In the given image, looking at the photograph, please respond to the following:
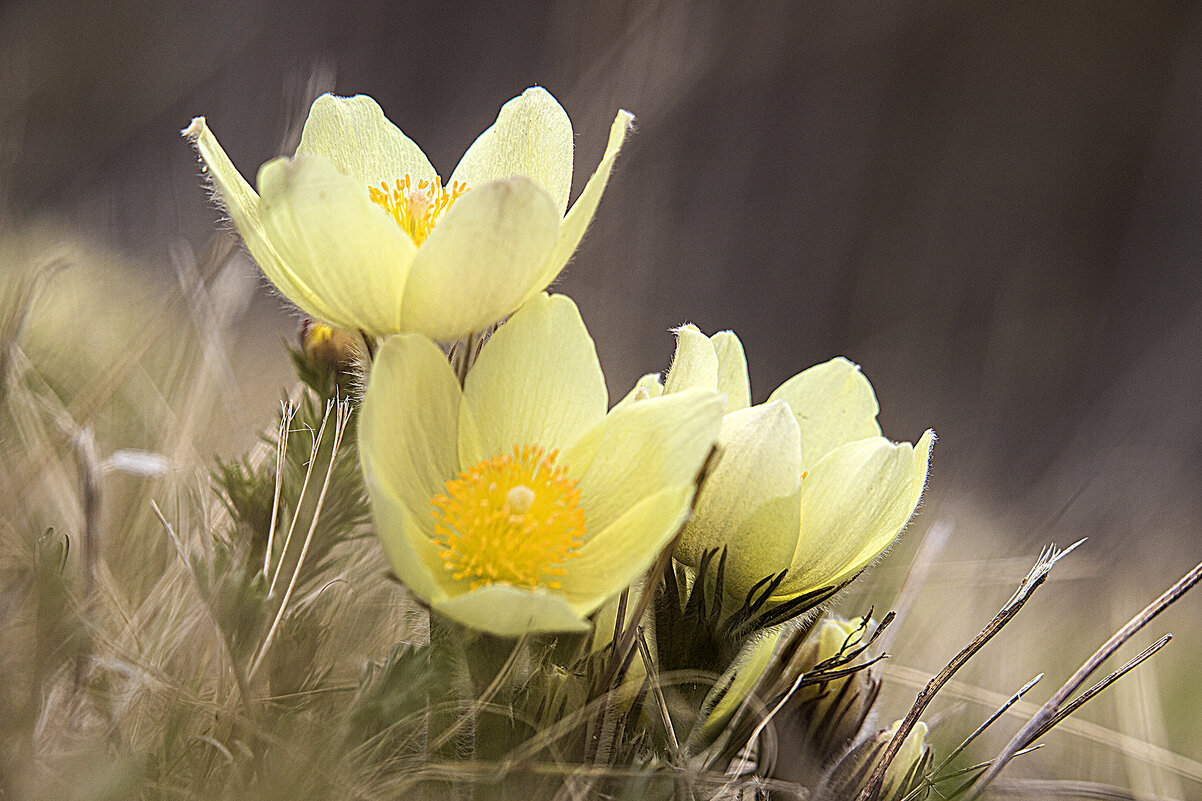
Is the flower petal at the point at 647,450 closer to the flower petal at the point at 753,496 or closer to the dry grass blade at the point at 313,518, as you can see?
the flower petal at the point at 753,496

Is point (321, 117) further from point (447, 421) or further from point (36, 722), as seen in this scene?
point (36, 722)

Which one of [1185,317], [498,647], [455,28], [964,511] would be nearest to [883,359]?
[1185,317]

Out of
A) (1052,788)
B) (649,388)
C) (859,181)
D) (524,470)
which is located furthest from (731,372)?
(859,181)

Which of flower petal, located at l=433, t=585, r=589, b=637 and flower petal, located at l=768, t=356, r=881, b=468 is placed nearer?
flower petal, located at l=433, t=585, r=589, b=637

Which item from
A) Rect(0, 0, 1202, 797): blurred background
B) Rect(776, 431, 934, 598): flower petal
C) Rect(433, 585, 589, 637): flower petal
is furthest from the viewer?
Rect(0, 0, 1202, 797): blurred background

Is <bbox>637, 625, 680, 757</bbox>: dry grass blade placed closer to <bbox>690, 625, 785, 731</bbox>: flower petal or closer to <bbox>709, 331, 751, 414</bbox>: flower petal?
<bbox>690, 625, 785, 731</bbox>: flower petal

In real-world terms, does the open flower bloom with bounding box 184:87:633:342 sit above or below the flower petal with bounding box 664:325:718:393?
above

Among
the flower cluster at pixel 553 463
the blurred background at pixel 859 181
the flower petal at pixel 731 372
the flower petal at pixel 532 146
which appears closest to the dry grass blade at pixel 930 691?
the flower cluster at pixel 553 463

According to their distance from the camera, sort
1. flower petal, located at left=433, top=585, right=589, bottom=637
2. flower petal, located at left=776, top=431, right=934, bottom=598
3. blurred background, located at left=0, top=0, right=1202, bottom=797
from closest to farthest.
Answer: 1. flower petal, located at left=433, top=585, right=589, bottom=637
2. flower petal, located at left=776, top=431, right=934, bottom=598
3. blurred background, located at left=0, top=0, right=1202, bottom=797

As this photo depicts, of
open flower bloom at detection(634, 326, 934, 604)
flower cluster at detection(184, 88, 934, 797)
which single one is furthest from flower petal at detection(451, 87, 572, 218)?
open flower bloom at detection(634, 326, 934, 604)
